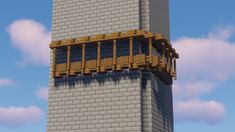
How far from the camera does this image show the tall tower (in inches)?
2190

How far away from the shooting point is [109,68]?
189 ft

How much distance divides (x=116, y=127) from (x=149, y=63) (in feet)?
32.0

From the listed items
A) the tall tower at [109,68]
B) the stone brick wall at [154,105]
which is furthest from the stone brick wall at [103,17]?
the stone brick wall at [154,105]

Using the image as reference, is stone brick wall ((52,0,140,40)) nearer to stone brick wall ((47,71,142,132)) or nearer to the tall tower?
the tall tower

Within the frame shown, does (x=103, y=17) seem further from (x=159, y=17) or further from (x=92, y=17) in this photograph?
(x=159, y=17)

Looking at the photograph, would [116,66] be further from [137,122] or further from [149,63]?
[137,122]

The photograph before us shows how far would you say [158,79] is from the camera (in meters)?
60.8

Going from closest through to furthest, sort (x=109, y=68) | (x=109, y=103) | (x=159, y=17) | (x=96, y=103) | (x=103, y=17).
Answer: (x=109, y=103) < (x=96, y=103) < (x=109, y=68) < (x=103, y=17) < (x=159, y=17)

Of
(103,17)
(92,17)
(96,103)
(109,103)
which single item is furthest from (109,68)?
(92,17)

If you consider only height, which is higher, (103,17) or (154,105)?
(103,17)

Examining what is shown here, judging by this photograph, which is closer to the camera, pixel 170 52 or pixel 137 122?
pixel 137 122

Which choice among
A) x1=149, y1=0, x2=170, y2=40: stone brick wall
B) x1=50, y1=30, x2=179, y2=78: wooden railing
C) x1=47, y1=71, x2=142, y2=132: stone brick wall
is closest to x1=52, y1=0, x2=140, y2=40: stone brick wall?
x1=50, y1=30, x2=179, y2=78: wooden railing

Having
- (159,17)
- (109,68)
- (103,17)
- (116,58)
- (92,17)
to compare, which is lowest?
(109,68)

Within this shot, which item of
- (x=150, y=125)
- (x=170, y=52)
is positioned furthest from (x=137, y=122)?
(x=170, y=52)
